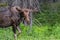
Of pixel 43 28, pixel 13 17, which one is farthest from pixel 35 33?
pixel 13 17

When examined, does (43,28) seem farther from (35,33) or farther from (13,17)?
(13,17)

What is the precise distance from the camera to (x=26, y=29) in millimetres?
10938

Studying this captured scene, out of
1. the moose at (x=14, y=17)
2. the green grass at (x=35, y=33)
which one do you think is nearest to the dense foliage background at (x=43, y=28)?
the green grass at (x=35, y=33)

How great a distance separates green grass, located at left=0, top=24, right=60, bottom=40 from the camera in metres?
9.61

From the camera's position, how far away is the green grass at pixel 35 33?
9609 millimetres

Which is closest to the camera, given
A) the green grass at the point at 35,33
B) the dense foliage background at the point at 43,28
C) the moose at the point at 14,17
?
the moose at the point at 14,17

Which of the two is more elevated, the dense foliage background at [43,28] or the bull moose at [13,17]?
the bull moose at [13,17]

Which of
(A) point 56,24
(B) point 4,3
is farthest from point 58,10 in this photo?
(B) point 4,3

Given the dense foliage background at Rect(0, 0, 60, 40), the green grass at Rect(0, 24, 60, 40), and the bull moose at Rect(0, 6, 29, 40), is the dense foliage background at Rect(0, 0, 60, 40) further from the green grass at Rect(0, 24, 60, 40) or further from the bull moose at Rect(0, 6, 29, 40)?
the bull moose at Rect(0, 6, 29, 40)

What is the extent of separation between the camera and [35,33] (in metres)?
10.5

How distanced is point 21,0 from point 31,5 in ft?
2.28

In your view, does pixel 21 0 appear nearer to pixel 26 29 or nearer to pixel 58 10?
pixel 26 29

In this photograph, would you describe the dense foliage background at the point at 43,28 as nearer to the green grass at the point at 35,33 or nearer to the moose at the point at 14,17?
the green grass at the point at 35,33

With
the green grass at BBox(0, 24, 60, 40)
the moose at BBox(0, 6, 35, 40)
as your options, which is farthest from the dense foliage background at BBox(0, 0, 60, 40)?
the moose at BBox(0, 6, 35, 40)
